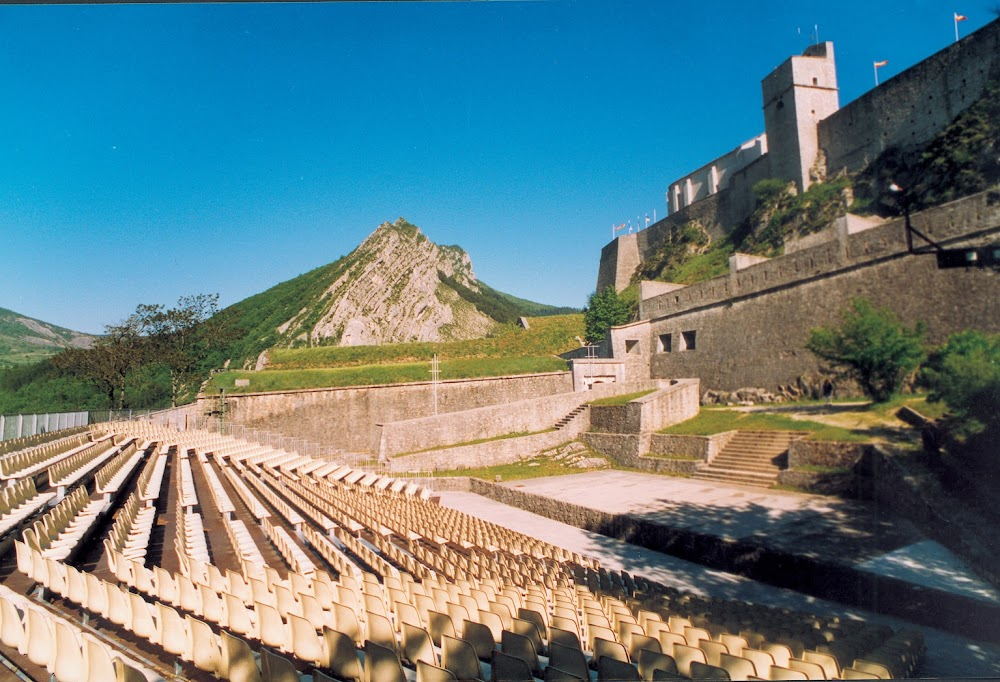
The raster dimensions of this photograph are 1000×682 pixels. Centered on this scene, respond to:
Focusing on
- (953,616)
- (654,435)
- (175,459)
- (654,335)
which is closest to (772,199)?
(654,335)

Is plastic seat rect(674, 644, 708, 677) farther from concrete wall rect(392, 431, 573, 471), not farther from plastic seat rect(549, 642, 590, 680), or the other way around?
concrete wall rect(392, 431, 573, 471)

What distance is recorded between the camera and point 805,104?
3133 cm

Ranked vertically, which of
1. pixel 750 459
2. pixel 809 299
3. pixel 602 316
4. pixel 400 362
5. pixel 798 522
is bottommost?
pixel 798 522

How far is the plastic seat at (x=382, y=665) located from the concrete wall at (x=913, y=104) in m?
31.3

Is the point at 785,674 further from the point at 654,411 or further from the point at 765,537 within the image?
the point at 654,411

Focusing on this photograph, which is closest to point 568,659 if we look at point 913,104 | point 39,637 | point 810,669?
point 810,669

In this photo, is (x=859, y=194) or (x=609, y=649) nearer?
(x=609, y=649)

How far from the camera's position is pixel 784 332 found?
1912cm

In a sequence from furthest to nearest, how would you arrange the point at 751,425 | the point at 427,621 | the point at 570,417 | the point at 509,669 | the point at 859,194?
the point at 859,194 < the point at 570,417 < the point at 751,425 < the point at 427,621 < the point at 509,669

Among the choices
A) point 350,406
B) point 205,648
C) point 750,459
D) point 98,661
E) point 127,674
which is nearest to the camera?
point 127,674

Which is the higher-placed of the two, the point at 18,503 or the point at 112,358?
the point at 112,358

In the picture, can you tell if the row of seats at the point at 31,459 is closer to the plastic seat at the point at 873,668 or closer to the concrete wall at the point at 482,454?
the concrete wall at the point at 482,454

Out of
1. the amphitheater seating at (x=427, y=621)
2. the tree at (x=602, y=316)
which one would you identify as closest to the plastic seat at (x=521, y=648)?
the amphitheater seating at (x=427, y=621)

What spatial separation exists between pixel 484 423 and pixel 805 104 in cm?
2688
